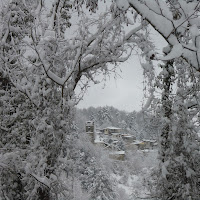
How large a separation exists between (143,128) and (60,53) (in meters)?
2.21

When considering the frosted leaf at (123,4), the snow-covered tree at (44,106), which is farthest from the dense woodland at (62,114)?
the frosted leaf at (123,4)

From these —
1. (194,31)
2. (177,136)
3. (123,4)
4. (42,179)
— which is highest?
(123,4)

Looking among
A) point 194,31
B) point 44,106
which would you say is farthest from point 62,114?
point 194,31

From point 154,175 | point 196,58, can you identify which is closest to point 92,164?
point 154,175

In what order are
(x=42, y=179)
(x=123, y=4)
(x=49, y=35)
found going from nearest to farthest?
(x=123, y=4) < (x=42, y=179) < (x=49, y=35)

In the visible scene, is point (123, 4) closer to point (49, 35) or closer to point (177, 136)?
point (49, 35)

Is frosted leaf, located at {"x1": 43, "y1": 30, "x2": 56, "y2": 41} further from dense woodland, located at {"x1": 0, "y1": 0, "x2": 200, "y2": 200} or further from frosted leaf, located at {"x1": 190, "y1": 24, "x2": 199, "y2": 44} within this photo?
frosted leaf, located at {"x1": 190, "y1": 24, "x2": 199, "y2": 44}

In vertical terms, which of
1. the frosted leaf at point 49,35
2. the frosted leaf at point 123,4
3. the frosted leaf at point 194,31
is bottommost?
the frosted leaf at point 194,31

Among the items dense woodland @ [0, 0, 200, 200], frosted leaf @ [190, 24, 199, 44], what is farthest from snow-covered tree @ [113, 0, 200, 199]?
frosted leaf @ [190, 24, 199, 44]

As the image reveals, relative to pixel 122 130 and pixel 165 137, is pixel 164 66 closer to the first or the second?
pixel 165 137

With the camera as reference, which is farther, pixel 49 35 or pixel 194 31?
pixel 49 35

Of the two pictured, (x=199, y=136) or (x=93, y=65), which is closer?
(x=199, y=136)

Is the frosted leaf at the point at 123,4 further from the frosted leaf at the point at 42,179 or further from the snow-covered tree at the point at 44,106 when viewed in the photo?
the frosted leaf at the point at 42,179

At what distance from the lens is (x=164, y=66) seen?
15.2ft
